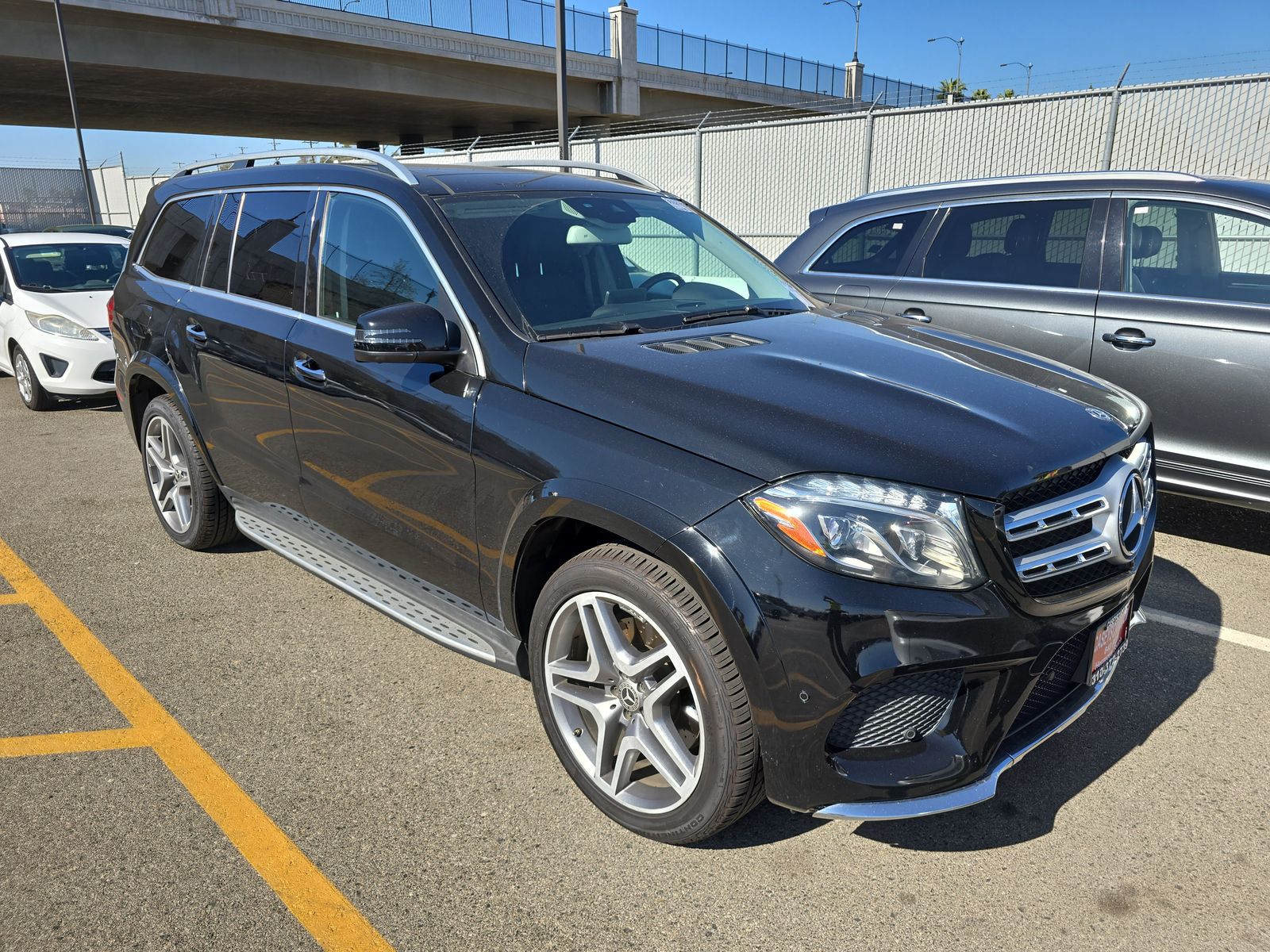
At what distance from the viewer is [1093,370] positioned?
16.5 ft

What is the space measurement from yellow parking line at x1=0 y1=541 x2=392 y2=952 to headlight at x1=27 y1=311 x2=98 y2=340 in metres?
5.30

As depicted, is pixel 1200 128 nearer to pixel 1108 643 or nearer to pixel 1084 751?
pixel 1084 751

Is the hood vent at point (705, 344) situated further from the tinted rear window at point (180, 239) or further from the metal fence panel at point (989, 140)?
the metal fence panel at point (989, 140)

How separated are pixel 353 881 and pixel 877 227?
16.1 feet

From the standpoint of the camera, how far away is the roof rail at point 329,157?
3561 millimetres

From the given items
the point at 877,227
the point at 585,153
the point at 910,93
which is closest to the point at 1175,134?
the point at 877,227

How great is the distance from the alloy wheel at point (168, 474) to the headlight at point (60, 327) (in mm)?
4277

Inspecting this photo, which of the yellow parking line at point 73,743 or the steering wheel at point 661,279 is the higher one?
the steering wheel at point 661,279

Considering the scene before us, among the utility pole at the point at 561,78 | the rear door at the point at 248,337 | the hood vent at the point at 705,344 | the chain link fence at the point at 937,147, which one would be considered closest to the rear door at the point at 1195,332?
the hood vent at the point at 705,344

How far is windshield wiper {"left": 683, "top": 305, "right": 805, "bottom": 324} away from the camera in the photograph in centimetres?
345

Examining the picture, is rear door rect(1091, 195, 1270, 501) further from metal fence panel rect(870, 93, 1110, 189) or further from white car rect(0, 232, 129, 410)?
metal fence panel rect(870, 93, 1110, 189)

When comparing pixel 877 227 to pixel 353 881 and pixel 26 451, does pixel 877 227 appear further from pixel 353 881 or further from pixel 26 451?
pixel 26 451

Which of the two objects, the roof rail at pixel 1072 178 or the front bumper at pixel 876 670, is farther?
the roof rail at pixel 1072 178

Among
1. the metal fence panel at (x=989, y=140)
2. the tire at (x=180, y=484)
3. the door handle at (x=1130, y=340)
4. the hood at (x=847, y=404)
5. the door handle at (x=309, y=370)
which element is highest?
the metal fence panel at (x=989, y=140)
